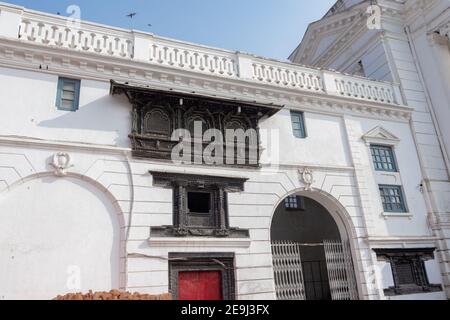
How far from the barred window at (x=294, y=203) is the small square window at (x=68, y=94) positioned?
39.9 ft

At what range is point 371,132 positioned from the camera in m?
16.1

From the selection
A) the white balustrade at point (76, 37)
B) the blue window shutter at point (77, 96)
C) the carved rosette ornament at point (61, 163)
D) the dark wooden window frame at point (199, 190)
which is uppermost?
the white balustrade at point (76, 37)

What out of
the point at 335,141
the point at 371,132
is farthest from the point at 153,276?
the point at 371,132

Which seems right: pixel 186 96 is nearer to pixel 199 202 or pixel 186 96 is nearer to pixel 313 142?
pixel 199 202

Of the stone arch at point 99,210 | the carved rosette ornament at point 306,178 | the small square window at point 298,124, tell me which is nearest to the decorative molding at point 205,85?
the small square window at point 298,124

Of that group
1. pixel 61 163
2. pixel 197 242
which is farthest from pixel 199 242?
pixel 61 163

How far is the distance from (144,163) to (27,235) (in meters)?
3.97

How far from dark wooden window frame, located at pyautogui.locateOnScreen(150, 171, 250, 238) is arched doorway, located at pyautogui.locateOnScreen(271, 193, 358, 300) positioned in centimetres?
219

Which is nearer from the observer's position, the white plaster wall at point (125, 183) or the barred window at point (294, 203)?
the white plaster wall at point (125, 183)

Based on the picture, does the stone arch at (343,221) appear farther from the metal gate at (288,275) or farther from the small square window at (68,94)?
the small square window at (68,94)

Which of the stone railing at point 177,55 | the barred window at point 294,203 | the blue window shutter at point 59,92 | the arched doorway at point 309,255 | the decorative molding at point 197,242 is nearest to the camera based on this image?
the decorative molding at point 197,242

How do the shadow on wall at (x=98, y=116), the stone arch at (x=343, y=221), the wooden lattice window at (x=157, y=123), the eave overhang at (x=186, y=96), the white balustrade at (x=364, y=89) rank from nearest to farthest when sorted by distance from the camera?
the shadow on wall at (x=98, y=116) < the eave overhang at (x=186, y=96) < the wooden lattice window at (x=157, y=123) < the stone arch at (x=343, y=221) < the white balustrade at (x=364, y=89)

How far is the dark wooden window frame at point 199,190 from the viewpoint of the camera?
11.5m
